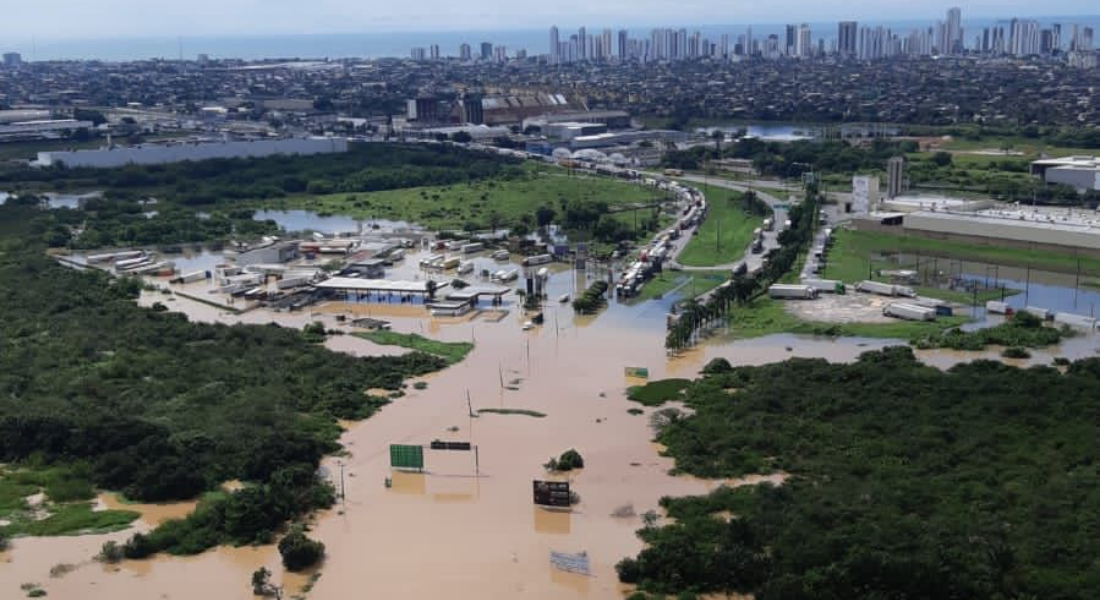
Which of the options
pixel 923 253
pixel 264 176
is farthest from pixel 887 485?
pixel 264 176

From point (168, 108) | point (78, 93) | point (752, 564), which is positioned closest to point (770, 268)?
point (752, 564)

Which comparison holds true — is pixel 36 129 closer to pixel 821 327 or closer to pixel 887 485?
pixel 821 327

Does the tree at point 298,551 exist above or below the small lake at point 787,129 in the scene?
below

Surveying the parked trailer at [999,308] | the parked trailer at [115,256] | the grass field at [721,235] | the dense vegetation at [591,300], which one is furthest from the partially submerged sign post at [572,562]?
the parked trailer at [115,256]

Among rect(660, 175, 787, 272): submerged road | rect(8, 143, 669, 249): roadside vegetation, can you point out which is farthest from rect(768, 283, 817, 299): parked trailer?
rect(8, 143, 669, 249): roadside vegetation

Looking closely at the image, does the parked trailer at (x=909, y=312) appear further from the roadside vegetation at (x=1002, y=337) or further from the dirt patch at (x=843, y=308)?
the roadside vegetation at (x=1002, y=337)
